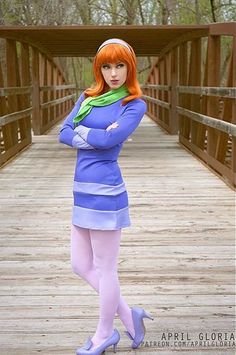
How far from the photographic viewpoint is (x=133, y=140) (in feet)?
41.0

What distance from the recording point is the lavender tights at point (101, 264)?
103 inches

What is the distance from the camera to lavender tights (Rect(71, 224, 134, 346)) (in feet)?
8.55

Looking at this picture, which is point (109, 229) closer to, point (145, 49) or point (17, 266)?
point (17, 266)

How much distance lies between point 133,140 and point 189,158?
115 inches

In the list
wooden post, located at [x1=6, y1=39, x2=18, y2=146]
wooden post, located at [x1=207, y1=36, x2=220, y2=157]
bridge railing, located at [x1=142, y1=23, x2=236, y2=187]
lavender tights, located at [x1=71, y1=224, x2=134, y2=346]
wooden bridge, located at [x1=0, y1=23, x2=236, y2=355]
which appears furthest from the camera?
wooden post, located at [x1=6, y1=39, x2=18, y2=146]

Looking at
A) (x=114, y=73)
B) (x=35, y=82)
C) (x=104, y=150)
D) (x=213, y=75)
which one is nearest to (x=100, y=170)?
(x=104, y=150)

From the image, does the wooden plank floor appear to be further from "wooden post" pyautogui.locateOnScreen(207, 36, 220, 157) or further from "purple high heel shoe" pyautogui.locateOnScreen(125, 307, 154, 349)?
"wooden post" pyautogui.locateOnScreen(207, 36, 220, 157)

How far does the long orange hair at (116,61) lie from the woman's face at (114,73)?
0.06 feet

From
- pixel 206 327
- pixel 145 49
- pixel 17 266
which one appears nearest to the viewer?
pixel 206 327

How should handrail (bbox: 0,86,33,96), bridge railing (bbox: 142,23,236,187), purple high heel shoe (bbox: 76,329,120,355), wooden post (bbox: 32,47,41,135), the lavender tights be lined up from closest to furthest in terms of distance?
the lavender tights → purple high heel shoe (bbox: 76,329,120,355) → bridge railing (bbox: 142,23,236,187) → handrail (bbox: 0,86,33,96) → wooden post (bbox: 32,47,41,135)

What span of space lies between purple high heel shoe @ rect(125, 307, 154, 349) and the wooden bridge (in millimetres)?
66

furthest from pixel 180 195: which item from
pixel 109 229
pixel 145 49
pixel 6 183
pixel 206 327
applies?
pixel 145 49

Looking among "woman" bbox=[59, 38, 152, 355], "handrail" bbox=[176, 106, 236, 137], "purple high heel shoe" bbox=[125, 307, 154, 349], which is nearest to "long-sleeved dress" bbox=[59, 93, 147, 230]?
"woman" bbox=[59, 38, 152, 355]

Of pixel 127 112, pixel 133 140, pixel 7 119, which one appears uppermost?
pixel 127 112
